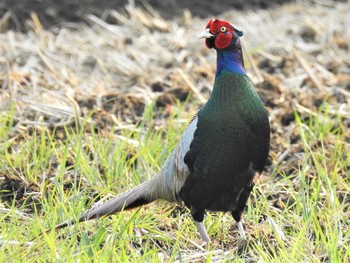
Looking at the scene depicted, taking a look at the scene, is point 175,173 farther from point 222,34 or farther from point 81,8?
point 81,8

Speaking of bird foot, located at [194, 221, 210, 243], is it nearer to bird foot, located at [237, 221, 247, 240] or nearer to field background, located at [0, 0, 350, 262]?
field background, located at [0, 0, 350, 262]

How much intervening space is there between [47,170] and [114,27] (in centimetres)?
381

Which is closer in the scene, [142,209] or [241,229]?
[241,229]

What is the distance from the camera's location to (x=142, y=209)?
16.2 ft

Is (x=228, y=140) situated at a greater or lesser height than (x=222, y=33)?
lesser

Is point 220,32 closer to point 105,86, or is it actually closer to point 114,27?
point 105,86

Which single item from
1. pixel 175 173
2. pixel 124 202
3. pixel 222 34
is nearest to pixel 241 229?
pixel 175 173

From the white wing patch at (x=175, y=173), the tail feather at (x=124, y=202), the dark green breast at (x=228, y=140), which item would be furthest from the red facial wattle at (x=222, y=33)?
the tail feather at (x=124, y=202)

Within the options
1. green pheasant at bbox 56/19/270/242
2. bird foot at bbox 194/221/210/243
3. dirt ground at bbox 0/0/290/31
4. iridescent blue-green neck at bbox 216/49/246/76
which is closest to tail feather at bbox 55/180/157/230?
green pheasant at bbox 56/19/270/242

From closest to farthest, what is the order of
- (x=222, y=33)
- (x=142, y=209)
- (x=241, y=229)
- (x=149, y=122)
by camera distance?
1. (x=222, y=33)
2. (x=241, y=229)
3. (x=142, y=209)
4. (x=149, y=122)

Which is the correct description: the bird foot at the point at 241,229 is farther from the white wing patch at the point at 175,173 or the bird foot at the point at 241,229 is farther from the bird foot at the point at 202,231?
the white wing patch at the point at 175,173

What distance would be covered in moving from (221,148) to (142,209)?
2.43ft

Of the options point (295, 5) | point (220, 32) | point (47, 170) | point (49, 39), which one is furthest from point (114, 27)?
point (220, 32)

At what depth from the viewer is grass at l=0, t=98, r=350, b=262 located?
424 centimetres
